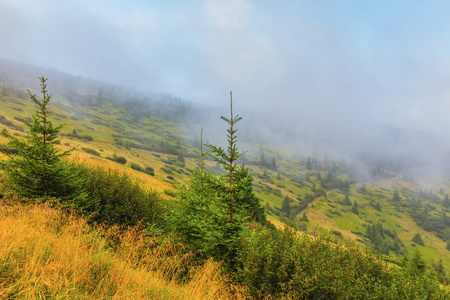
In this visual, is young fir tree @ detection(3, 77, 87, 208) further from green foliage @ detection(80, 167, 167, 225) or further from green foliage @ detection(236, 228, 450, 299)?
green foliage @ detection(236, 228, 450, 299)

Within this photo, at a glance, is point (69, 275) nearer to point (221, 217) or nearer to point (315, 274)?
point (221, 217)

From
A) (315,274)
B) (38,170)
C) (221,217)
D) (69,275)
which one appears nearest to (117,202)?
(38,170)

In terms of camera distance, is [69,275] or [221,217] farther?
[221,217]

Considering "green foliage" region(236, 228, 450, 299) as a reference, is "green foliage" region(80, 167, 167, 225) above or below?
below

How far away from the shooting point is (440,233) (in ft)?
510

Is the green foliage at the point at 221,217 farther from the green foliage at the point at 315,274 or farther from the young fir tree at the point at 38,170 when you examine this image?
the young fir tree at the point at 38,170

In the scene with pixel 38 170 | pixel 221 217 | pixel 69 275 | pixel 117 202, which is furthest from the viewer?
pixel 117 202

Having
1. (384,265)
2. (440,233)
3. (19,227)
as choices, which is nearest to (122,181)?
(19,227)

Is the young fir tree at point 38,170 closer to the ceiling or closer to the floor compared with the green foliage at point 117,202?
closer to the ceiling

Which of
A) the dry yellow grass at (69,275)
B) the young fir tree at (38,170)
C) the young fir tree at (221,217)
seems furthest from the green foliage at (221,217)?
the young fir tree at (38,170)

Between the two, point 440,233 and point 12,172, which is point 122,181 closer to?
point 12,172

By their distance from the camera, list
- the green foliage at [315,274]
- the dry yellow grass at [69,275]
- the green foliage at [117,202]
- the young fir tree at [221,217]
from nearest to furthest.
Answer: the dry yellow grass at [69,275] → the green foliage at [315,274] → the young fir tree at [221,217] → the green foliage at [117,202]

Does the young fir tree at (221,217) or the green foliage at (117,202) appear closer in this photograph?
the young fir tree at (221,217)

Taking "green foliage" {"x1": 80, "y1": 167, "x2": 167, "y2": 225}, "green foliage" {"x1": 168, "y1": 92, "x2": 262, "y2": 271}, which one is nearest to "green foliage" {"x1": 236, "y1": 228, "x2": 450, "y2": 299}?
"green foliage" {"x1": 168, "y1": 92, "x2": 262, "y2": 271}
